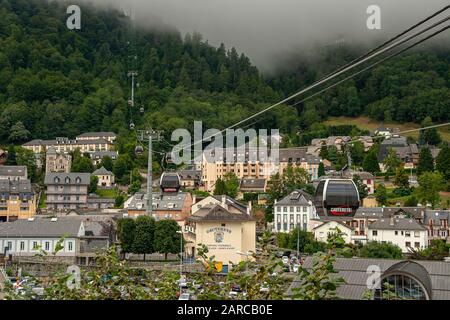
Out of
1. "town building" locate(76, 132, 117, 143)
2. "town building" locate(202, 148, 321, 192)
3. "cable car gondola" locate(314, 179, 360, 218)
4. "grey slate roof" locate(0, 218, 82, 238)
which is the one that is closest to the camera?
"cable car gondola" locate(314, 179, 360, 218)

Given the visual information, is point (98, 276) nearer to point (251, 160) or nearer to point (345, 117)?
point (251, 160)

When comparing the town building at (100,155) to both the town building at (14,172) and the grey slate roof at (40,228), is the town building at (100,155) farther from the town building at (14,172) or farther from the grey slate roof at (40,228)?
the grey slate roof at (40,228)

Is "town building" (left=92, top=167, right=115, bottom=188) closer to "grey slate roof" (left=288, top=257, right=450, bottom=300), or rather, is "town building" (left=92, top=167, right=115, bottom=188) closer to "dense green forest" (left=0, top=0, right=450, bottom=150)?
"dense green forest" (left=0, top=0, right=450, bottom=150)

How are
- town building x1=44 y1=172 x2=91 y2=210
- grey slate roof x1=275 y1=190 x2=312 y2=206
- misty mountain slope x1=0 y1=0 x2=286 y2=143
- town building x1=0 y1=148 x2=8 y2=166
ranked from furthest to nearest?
misty mountain slope x1=0 y1=0 x2=286 y2=143, town building x1=0 y1=148 x2=8 y2=166, town building x1=44 y1=172 x2=91 y2=210, grey slate roof x1=275 y1=190 x2=312 y2=206

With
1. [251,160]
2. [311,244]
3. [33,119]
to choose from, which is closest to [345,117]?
[251,160]

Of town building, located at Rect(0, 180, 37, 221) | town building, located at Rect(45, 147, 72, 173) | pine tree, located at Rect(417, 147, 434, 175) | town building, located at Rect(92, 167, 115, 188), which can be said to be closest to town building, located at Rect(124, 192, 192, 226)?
town building, located at Rect(0, 180, 37, 221)

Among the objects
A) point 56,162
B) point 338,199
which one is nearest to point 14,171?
point 56,162

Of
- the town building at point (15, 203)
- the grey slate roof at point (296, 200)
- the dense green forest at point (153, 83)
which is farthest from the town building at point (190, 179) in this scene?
the grey slate roof at point (296, 200)

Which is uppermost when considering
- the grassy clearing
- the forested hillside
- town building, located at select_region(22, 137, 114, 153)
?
the forested hillside

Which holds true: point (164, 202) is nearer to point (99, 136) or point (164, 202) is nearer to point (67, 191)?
point (67, 191)
